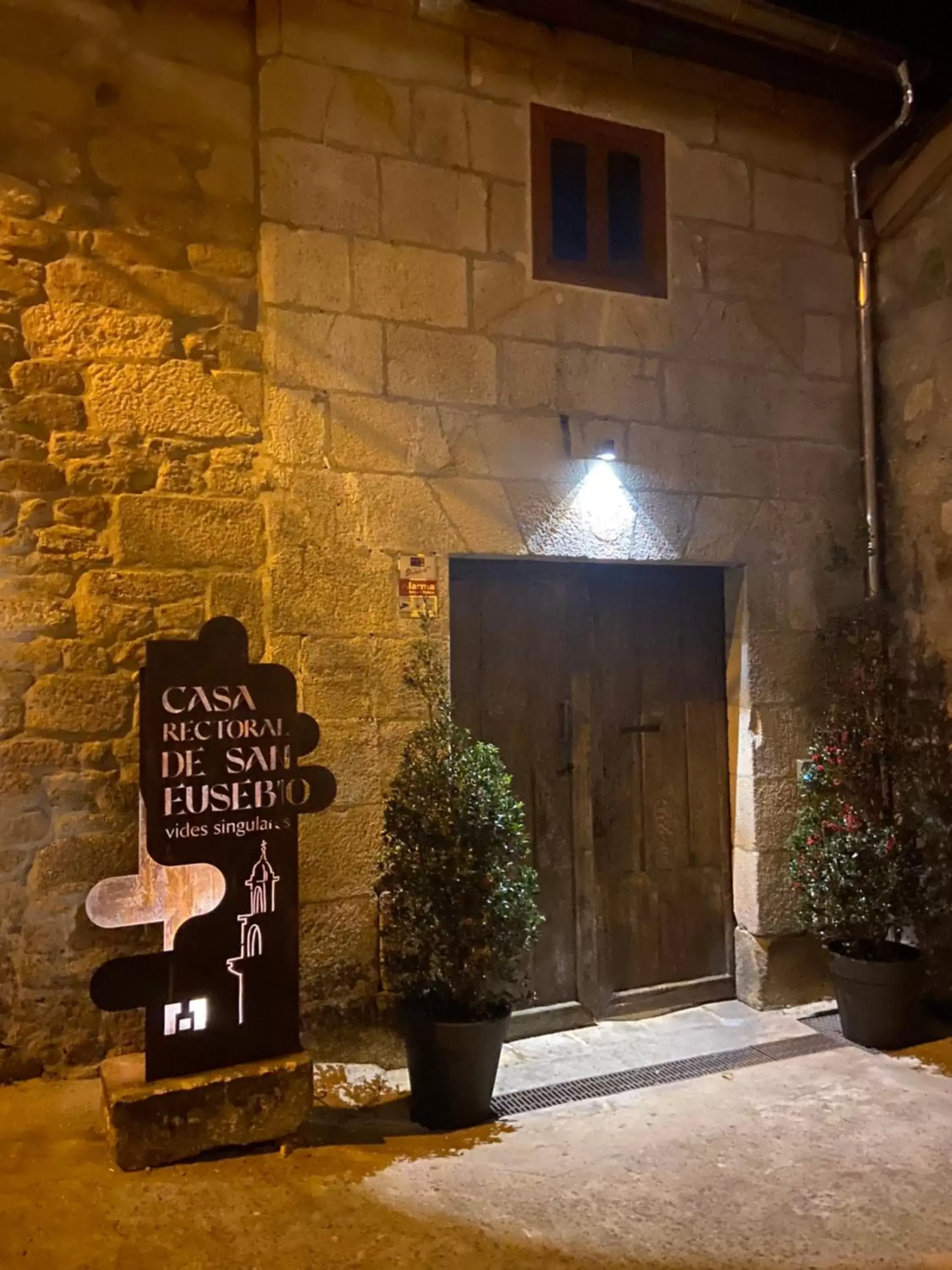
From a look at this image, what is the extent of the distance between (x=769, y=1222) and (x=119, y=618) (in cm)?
260

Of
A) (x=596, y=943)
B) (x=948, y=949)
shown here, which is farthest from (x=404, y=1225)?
(x=948, y=949)

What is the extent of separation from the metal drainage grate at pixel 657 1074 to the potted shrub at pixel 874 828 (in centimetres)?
22

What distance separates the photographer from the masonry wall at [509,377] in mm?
3426

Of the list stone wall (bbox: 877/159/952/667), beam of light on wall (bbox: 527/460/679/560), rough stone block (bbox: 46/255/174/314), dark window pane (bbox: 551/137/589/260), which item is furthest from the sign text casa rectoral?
stone wall (bbox: 877/159/952/667)

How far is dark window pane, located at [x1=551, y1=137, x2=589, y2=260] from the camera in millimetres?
3900

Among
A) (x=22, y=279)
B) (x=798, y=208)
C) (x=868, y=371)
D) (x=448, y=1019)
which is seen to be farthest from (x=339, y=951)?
(x=798, y=208)

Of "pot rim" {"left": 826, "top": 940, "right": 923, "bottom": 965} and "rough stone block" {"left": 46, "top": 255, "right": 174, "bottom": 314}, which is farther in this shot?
"pot rim" {"left": 826, "top": 940, "right": 923, "bottom": 965}

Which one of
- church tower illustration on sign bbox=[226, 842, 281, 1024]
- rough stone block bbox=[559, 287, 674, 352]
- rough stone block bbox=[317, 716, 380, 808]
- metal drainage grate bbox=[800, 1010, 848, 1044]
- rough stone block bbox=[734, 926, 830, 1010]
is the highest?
rough stone block bbox=[559, 287, 674, 352]

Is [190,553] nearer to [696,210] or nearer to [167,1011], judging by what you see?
[167,1011]

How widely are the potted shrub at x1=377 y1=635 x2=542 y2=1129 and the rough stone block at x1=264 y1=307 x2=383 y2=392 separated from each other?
1.41 m

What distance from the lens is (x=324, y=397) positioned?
3.46 m

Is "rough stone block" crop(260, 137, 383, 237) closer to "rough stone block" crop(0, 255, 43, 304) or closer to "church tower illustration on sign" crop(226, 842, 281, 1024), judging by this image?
"rough stone block" crop(0, 255, 43, 304)

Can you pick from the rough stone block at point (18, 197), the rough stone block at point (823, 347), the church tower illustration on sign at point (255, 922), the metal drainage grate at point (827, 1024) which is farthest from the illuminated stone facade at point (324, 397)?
the church tower illustration on sign at point (255, 922)

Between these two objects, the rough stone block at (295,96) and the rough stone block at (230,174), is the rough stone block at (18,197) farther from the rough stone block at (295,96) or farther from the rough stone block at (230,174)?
the rough stone block at (295,96)
